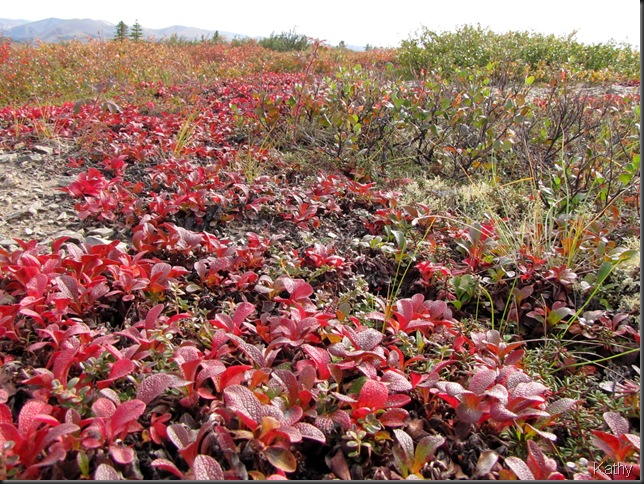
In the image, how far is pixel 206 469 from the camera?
1.22 m

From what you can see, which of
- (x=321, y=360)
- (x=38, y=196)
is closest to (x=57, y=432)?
(x=321, y=360)

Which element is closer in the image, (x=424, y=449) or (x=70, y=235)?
(x=424, y=449)

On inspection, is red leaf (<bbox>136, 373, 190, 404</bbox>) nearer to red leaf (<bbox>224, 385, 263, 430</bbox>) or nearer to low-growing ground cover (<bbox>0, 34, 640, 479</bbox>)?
low-growing ground cover (<bbox>0, 34, 640, 479</bbox>)

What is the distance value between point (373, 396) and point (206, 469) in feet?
1.86

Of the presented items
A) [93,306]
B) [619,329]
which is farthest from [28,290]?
[619,329]

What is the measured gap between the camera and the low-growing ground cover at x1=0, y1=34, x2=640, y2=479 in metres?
1.37

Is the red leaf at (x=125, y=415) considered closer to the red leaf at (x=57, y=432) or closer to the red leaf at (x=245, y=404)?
the red leaf at (x=57, y=432)

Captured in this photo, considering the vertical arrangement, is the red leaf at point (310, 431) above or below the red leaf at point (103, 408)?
above

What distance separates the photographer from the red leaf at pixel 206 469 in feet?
3.97

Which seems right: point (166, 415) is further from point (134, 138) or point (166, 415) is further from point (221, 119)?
point (221, 119)

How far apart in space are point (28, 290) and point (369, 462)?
1554 mm

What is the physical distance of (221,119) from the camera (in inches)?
210

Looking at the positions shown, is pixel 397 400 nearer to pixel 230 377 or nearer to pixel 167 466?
pixel 230 377

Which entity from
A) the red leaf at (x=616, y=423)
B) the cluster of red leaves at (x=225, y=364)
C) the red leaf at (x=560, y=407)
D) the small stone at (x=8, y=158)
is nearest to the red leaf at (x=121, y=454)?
the cluster of red leaves at (x=225, y=364)
